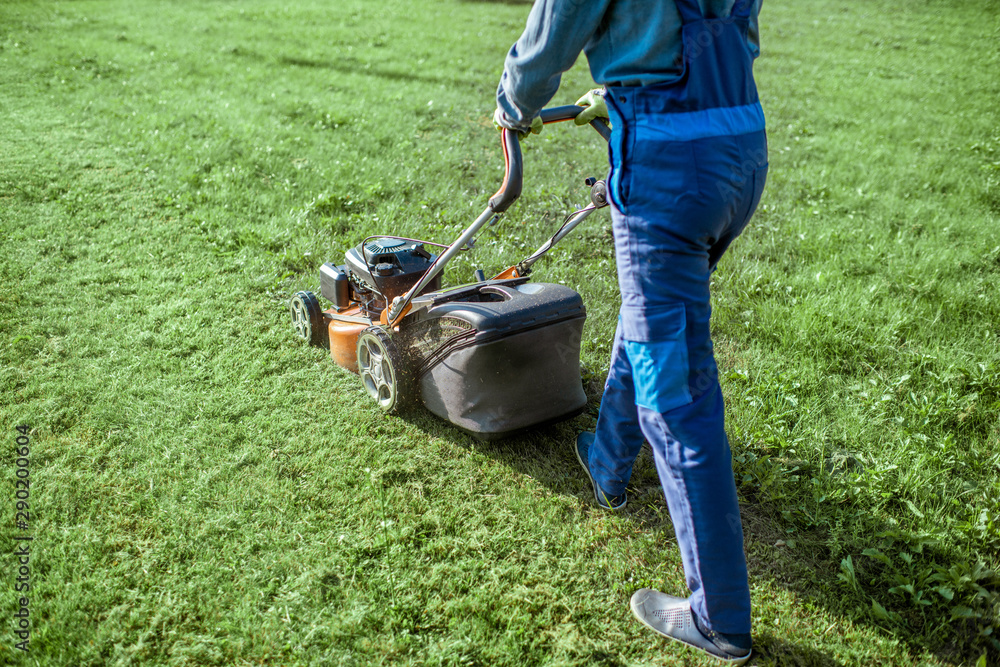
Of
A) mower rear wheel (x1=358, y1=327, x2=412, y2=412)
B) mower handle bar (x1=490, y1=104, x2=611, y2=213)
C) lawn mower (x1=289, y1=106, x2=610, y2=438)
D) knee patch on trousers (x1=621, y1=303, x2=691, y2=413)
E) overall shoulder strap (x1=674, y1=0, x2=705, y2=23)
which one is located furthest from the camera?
mower rear wheel (x1=358, y1=327, x2=412, y2=412)

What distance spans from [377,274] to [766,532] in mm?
1873

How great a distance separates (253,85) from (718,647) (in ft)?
25.3

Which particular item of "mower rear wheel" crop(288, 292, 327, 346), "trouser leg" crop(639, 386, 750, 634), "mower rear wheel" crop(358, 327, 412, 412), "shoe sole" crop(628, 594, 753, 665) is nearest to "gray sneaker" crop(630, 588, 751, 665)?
"shoe sole" crop(628, 594, 753, 665)

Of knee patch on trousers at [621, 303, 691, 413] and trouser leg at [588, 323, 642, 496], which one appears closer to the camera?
knee patch on trousers at [621, 303, 691, 413]

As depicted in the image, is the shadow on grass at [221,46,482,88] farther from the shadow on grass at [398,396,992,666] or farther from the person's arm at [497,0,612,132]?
the person's arm at [497,0,612,132]

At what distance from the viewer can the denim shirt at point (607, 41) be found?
164cm

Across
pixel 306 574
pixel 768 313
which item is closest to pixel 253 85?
pixel 768 313

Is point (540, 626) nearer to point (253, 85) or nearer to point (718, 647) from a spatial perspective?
point (718, 647)

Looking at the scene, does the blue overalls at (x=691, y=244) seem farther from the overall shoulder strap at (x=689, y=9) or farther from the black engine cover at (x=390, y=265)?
the black engine cover at (x=390, y=265)

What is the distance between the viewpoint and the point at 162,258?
14.0 ft

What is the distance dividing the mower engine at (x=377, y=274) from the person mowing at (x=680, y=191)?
1261mm

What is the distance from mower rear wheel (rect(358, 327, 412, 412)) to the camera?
2.81m


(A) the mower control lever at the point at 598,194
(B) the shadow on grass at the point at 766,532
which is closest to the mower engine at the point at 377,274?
(B) the shadow on grass at the point at 766,532

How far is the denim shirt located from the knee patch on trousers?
0.58 m
